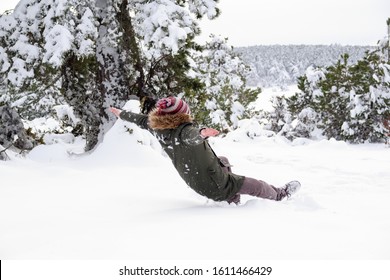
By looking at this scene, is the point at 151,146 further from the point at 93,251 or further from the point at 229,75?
the point at 229,75

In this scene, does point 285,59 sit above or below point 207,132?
above

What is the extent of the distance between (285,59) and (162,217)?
116368mm

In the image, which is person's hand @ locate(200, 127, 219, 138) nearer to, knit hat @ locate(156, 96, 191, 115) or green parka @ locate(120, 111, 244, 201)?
green parka @ locate(120, 111, 244, 201)

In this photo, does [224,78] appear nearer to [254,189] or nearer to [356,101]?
[356,101]

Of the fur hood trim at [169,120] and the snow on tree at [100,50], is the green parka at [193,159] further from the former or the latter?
the snow on tree at [100,50]

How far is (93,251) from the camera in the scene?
252 cm

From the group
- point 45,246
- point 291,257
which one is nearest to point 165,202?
point 45,246

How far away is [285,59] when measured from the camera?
374 ft

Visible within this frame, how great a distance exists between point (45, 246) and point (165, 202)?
5.75 ft

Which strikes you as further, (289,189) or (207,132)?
(289,189)

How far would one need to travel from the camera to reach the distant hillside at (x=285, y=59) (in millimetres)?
106812

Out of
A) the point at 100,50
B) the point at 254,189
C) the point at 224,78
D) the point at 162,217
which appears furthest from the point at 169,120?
the point at 224,78

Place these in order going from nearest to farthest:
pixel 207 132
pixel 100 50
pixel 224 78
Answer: pixel 207 132 < pixel 100 50 < pixel 224 78

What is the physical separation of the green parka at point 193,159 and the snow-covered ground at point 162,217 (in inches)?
7.9
